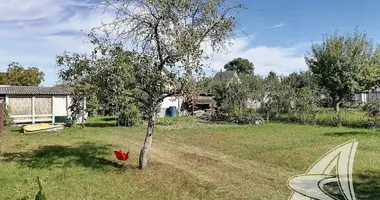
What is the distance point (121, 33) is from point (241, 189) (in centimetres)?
534

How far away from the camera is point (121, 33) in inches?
367

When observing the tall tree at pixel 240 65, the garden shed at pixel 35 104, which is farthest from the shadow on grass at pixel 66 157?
the tall tree at pixel 240 65

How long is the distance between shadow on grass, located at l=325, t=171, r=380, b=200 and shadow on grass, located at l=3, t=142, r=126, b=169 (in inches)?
230

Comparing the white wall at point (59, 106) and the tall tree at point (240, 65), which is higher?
the tall tree at point (240, 65)

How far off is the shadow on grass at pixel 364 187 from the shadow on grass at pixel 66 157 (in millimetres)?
5832

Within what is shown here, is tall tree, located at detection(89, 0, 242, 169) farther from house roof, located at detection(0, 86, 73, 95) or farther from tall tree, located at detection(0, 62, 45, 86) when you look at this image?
tall tree, located at detection(0, 62, 45, 86)

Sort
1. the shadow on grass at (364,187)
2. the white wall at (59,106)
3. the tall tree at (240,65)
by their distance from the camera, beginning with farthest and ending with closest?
the tall tree at (240,65), the white wall at (59,106), the shadow on grass at (364,187)

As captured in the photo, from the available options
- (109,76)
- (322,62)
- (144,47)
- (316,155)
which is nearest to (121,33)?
(144,47)

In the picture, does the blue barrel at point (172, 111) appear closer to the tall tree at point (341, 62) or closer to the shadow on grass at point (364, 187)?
the tall tree at point (341, 62)

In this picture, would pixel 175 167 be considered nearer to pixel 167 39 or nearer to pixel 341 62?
pixel 167 39

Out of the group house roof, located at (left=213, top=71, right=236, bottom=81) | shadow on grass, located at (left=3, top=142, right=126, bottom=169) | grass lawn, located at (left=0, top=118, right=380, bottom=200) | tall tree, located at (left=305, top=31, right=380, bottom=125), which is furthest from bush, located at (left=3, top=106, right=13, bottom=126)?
house roof, located at (left=213, top=71, right=236, bottom=81)

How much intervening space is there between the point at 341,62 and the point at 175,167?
17.0 meters

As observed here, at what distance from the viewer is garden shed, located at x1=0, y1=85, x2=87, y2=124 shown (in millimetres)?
22188

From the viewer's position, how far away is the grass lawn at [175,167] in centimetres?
760
